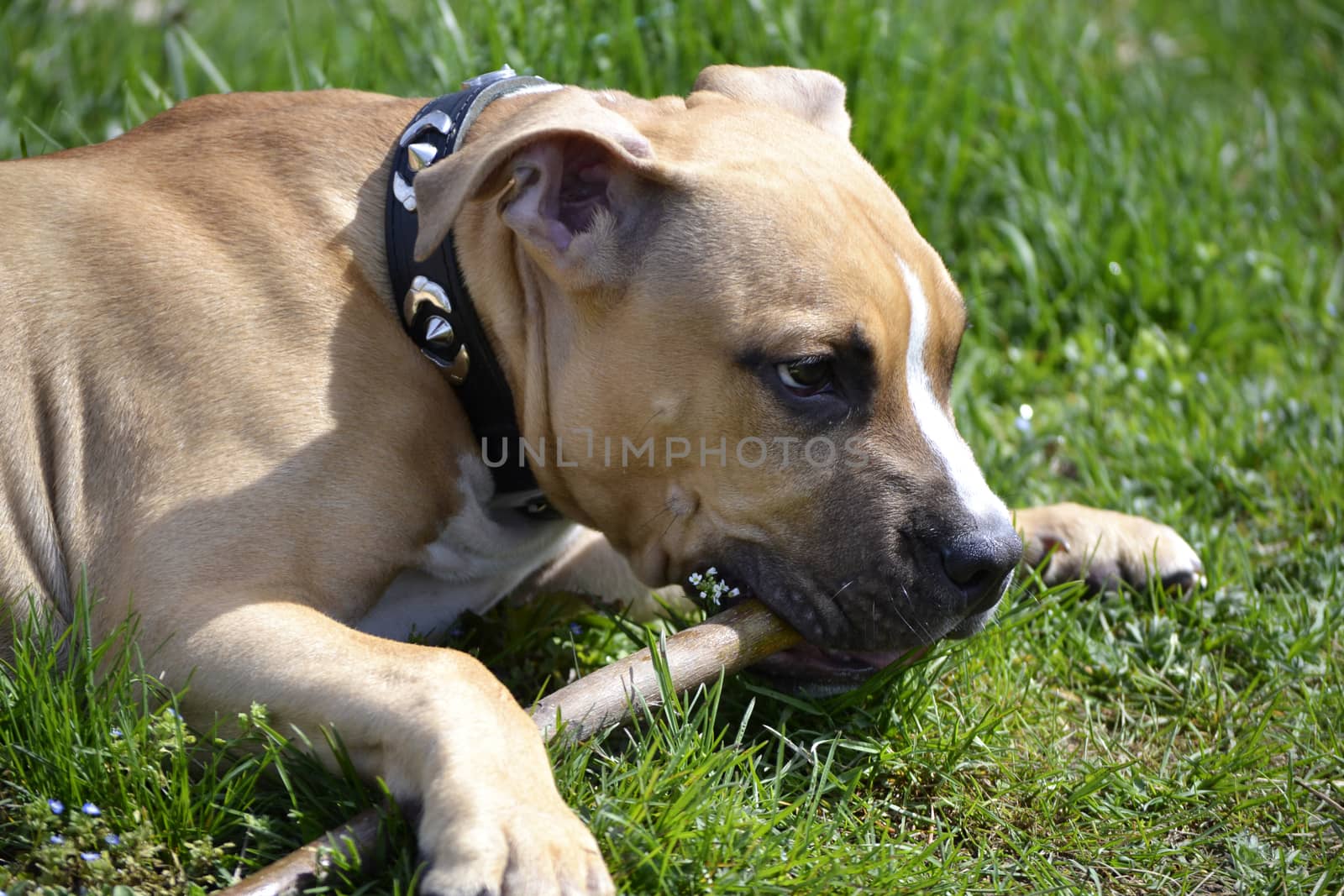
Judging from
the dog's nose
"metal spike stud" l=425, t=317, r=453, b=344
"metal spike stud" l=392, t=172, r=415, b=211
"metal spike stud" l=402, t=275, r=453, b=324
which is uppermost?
"metal spike stud" l=392, t=172, r=415, b=211

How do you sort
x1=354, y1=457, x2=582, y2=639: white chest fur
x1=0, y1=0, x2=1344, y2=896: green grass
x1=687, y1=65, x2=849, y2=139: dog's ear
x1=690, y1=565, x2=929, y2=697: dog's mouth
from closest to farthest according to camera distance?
x1=0, y1=0, x2=1344, y2=896: green grass < x1=690, y1=565, x2=929, y2=697: dog's mouth < x1=354, y1=457, x2=582, y2=639: white chest fur < x1=687, y1=65, x2=849, y2=139: dog's ear

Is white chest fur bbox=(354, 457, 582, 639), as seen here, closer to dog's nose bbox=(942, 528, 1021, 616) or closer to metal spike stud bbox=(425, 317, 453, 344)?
metal spike stud bbox=(425, 317, 453, 344)

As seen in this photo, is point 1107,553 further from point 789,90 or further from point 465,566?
point 465,566

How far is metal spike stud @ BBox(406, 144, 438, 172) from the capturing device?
11.0 feet

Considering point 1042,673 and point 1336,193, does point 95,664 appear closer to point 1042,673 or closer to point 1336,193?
point 1042,673

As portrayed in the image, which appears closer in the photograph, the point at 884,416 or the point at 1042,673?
the point at 884,416

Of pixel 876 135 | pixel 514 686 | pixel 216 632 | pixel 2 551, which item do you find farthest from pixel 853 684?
pixel 876 135

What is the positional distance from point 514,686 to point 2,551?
4.08 ft

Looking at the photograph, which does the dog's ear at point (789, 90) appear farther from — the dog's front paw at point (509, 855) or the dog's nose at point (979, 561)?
the dog's front paw at point (509, 855)

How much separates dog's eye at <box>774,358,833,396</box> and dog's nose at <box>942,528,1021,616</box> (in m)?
0.45

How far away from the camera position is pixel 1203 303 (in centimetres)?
562

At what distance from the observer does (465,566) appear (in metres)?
3.56

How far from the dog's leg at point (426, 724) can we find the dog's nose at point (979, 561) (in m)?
1.01

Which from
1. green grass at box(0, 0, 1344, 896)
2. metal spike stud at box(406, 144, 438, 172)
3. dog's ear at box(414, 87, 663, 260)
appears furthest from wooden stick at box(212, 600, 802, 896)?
metal spike stud at box(406, 144, 438, 172)
